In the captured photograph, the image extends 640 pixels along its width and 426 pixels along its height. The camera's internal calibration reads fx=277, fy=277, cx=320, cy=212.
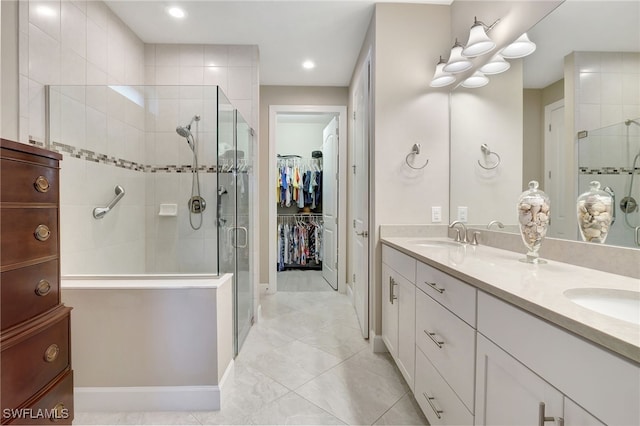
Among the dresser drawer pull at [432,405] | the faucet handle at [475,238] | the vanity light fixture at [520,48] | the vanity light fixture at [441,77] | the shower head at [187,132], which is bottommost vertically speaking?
the dresser drawer pull at [432,405]

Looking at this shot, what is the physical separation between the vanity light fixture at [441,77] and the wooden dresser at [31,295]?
2.21 m

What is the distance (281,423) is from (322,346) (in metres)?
0.83

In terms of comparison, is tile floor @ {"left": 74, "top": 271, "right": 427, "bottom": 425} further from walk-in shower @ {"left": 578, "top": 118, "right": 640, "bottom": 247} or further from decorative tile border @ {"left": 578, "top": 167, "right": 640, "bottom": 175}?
decorative tile border @ {"left": 578, "top": 167, "right": 640, "bottom": 175}

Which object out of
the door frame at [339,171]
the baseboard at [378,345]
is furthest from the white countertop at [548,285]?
the door frame at [339,171]

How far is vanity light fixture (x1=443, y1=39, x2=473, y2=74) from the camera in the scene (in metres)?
1.83

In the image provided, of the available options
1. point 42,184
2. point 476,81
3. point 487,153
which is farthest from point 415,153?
point 42,184

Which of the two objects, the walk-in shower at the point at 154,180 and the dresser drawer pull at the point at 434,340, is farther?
the walk-in shower at the point at 154,180

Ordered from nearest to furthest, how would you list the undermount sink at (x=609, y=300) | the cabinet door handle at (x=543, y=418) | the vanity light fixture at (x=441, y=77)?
the cabinet door handle at (x=543, y=418), the undermount sink at (x=609, y=300), the vanity light fixture at (x=441, y=77)

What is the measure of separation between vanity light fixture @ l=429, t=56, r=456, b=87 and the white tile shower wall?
2334mm

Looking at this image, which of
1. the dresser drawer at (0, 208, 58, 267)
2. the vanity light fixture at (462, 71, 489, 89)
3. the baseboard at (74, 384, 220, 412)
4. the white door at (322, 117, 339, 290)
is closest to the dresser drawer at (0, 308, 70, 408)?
the dresser drawer at (0, 208, 58, 267)

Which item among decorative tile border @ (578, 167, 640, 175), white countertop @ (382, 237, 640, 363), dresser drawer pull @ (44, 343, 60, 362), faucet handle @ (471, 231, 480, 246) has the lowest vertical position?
dresser drawer pull @ (44, 343, 60, 362)

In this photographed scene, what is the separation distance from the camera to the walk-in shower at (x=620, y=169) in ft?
3.09

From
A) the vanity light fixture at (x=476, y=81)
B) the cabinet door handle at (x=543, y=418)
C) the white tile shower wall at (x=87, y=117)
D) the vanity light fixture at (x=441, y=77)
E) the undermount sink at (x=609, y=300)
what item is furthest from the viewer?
the vanity light fixture at (x=441, y=77)

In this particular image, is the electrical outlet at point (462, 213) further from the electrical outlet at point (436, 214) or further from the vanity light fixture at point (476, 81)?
the vanity light fixture at point (476, 81)
